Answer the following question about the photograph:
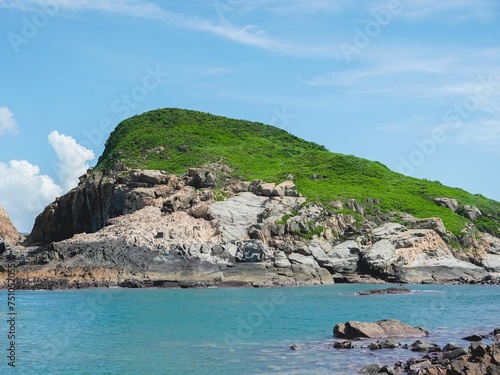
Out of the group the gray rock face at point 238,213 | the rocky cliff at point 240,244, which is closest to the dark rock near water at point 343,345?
the rocky cliff at point 240,244

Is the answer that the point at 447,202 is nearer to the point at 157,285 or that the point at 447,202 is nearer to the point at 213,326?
the point at 157,285

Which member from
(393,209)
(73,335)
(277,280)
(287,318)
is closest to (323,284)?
(277,280)

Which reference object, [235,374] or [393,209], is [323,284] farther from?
[235,374]

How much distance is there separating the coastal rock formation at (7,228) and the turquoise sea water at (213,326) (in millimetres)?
48905

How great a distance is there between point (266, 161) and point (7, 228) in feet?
172

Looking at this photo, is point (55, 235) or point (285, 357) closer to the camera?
point (285, 357)

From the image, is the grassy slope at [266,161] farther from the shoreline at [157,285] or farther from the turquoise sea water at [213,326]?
the turquoise sea water at [213,326]

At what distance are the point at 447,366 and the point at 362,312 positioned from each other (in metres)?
24.6

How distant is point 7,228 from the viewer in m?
121

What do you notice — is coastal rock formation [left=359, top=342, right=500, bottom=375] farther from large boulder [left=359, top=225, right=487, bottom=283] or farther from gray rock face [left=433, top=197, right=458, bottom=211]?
gray rock face [left=433, top=197, right=458, bottom=211]

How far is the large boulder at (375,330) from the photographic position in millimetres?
35688

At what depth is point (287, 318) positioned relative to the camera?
47.1m

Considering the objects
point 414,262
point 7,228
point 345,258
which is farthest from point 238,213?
point 7,228

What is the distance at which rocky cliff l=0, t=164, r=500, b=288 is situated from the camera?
78.1 m
